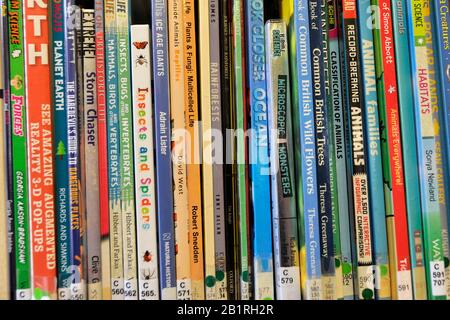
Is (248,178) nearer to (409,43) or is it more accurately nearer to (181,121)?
(181,121)

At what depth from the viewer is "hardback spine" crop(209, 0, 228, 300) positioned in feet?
2.31

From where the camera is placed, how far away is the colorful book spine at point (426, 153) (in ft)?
2.27

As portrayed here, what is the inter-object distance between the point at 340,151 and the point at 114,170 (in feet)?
0.97

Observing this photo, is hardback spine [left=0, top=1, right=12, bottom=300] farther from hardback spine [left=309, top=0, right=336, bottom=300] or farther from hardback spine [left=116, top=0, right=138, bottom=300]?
hardback spine [left=309, top=0, right=336, bottom=300]

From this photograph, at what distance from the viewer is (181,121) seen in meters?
0.71

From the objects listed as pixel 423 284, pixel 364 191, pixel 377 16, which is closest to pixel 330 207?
pixel 364 191

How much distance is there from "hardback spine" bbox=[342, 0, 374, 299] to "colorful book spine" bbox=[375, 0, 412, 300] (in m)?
0.03

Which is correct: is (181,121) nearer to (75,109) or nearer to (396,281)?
(75,109)

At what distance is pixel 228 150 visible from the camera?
2.35 ft

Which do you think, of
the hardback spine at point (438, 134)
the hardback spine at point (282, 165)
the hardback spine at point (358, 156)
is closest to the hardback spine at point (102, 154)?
the hardback spine at point (282, 165)

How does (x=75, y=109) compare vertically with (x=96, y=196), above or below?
above

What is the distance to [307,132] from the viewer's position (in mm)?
698
